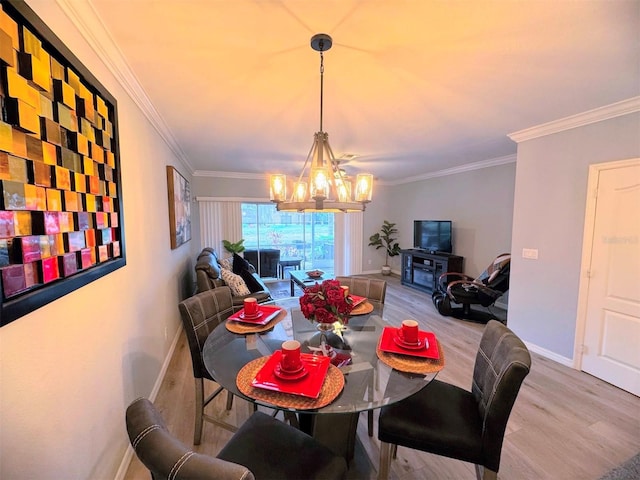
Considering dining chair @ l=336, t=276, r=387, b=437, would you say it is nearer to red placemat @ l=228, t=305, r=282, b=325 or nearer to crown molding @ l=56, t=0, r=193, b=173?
red placemat @ l=228, t=305, r=282, b=325

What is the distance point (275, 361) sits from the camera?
135cm

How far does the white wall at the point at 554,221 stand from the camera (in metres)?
2.55

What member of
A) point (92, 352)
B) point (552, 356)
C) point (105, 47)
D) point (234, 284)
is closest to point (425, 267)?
point (552, 356)

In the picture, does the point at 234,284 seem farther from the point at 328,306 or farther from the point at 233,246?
the point at 233,246

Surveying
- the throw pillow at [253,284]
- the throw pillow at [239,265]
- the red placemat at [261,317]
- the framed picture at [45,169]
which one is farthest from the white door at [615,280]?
the throw pillow at [239,265]

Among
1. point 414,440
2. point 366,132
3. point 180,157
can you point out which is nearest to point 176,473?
point 414,440

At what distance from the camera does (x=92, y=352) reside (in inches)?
52.2

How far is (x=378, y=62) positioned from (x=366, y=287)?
1816 millimetres

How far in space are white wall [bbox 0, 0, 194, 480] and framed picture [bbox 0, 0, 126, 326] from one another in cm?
11

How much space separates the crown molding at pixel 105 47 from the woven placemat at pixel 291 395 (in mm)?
1774

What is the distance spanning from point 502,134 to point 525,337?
2.36m

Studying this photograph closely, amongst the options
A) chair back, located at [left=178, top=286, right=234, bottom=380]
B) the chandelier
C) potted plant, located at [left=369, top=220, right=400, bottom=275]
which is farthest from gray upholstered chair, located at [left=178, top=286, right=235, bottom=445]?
potted plant, located at [left=369, top=220, right=400, bottom=275]

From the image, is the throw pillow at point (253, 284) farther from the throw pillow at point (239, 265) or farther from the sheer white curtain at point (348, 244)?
the sheer white curtain at point (348, 244)

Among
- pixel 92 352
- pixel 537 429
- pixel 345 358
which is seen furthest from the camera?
pixel 537 429
